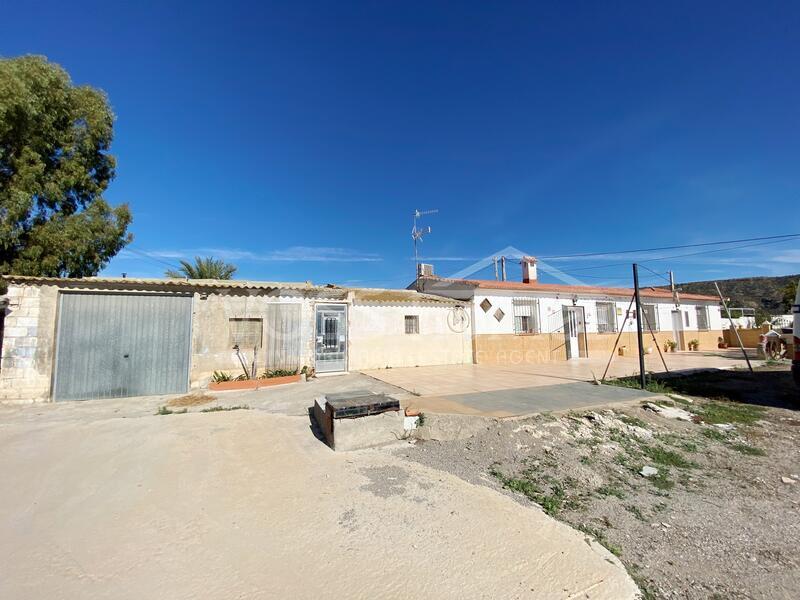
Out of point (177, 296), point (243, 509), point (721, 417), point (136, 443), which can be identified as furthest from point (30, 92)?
point (721, 417)

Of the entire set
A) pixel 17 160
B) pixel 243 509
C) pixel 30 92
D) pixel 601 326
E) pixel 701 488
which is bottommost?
pixel 701 488

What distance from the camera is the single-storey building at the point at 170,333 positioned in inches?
317

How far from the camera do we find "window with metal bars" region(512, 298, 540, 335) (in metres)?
15.2

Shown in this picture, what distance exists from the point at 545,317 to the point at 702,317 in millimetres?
13490

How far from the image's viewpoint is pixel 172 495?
11.5 feet

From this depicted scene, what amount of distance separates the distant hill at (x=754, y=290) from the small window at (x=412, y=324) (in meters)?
33.4

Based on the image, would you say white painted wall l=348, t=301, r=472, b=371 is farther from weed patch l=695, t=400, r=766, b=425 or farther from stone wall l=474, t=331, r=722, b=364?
weed patch l=695, t=400, r=766, b=425

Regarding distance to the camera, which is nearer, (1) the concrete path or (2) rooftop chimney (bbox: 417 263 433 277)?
(1) the concrete path

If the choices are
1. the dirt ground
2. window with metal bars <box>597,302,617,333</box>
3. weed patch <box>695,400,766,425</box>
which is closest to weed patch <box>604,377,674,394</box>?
weed patch <box>695,400,766,425</box>

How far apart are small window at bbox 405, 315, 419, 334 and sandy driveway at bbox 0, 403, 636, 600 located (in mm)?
8624

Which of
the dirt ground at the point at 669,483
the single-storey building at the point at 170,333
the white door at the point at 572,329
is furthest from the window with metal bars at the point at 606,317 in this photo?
the single-storey building at the point at 170,333

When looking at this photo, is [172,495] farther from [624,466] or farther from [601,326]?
[601,326]

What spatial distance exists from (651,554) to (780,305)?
4306 cm

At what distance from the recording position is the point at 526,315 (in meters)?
15.4
